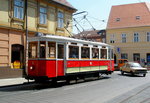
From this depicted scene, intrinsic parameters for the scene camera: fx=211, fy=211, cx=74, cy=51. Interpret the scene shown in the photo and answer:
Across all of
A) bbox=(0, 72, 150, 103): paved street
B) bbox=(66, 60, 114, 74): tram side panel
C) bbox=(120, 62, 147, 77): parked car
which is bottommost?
bbox=(0, 72, 150, 103): paved street

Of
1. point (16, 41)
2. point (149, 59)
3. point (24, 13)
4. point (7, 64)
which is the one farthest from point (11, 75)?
point (149, 59)

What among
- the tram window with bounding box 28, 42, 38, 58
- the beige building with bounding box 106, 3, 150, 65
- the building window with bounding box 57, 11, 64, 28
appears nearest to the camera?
the tram window with bounding box 28, 42, 38, 58

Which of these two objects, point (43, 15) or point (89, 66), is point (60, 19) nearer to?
point (43, 15)

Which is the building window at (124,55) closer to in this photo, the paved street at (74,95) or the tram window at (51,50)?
the paved street at (74,95)

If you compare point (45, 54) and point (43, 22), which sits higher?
point (43, 22)

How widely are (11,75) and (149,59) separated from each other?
3022cm

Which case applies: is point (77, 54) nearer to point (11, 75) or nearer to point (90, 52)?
point (90, 52)

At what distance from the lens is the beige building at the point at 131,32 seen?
41344mm

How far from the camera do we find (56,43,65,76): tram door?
1337 centimetres

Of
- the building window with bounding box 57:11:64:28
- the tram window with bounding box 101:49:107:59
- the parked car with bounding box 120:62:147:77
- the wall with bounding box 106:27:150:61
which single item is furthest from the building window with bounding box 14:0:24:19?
the wall with bounding box 106:27:150:61

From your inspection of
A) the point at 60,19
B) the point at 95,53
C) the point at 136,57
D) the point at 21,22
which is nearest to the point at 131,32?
the point at 136,57

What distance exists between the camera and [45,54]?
42.0 ft

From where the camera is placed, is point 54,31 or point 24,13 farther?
point 54,31

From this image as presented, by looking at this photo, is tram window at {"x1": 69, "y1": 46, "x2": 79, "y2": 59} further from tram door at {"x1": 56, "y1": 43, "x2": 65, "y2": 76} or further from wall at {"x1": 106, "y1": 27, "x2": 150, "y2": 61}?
wall at {"x1": 106, "y1": 27, "x2": 150, "y2": 61}
